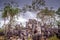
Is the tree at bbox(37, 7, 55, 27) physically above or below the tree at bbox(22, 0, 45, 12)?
below

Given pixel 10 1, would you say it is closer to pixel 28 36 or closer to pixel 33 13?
pixel 33 13

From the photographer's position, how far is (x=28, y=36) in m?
4.77

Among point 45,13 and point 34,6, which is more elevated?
point 34,6

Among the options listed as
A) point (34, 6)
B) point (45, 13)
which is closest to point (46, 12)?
point (45, 13)

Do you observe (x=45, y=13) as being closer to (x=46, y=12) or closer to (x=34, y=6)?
(x=46, y=12)

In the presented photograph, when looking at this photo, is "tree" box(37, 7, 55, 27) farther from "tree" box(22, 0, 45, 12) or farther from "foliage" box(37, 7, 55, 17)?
"tree" box(22, 0, 45, 12)

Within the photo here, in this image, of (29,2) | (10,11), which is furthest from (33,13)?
(10,11)

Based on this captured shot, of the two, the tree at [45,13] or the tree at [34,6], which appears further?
the tree at [34,6]

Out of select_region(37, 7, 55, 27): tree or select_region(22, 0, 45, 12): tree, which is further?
select_region(22, 0, 45, 12): tree

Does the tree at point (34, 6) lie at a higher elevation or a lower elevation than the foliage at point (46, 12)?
higher

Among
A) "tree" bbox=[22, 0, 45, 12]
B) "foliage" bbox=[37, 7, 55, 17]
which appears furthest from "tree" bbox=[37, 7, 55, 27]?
"tree" bbox=[22, 0, 45, 12]

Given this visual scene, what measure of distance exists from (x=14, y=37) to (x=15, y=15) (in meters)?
0.61

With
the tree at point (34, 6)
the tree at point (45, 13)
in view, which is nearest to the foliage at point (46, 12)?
the tree at point (45, 13)

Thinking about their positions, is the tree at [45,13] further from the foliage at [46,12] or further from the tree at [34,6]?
the tree at [34,6]
